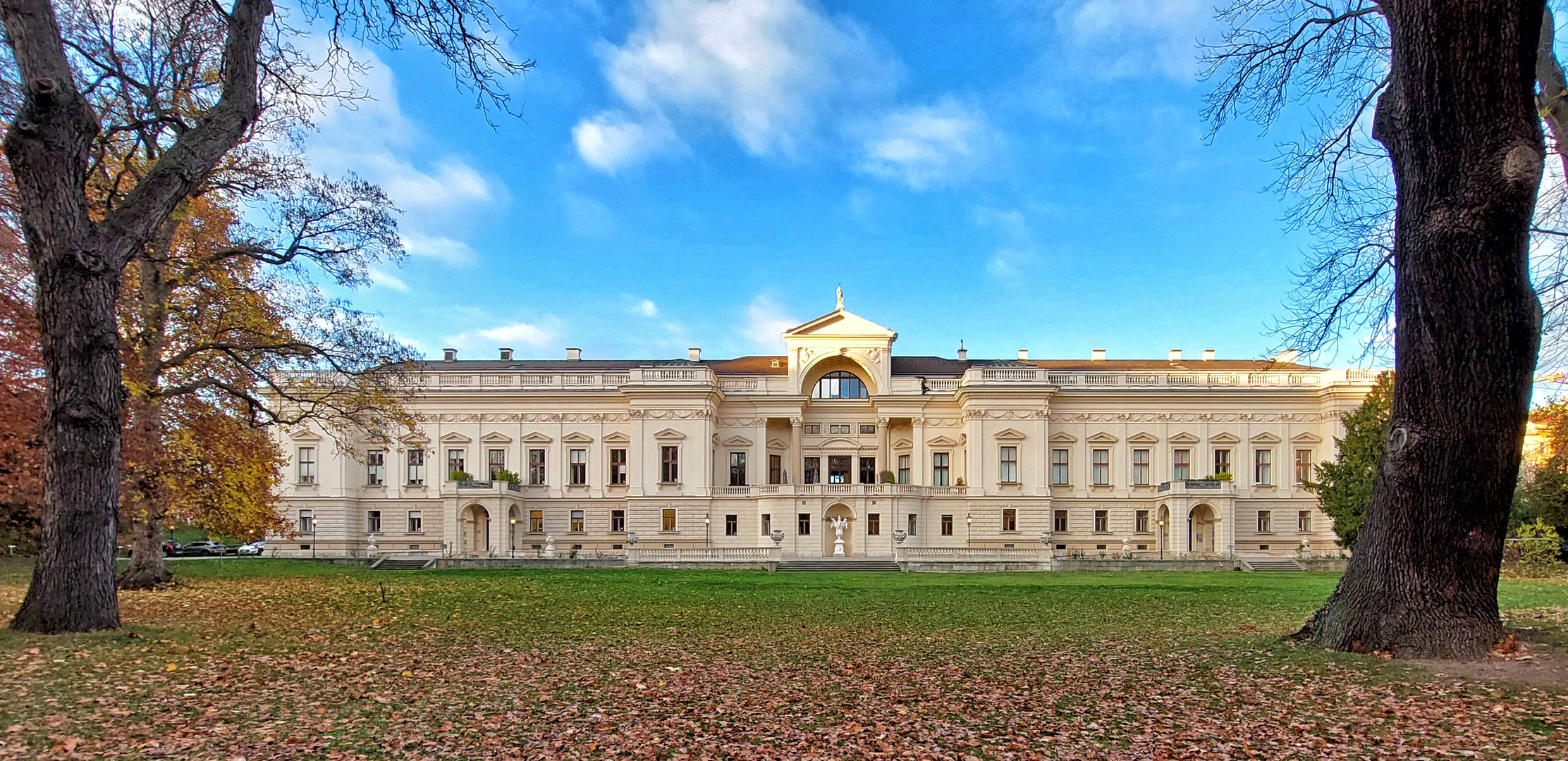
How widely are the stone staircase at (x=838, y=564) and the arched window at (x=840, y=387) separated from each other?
12032 mm

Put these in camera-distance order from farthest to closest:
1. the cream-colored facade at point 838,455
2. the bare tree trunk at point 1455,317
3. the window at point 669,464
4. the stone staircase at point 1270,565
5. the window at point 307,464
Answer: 1. the window at point 307,464
2. the window at point 669,464
3. the cream-colored facade at point 838,455
4. the stone staircase at point 1270,565
5. the bare tree trunk at point 1455,317

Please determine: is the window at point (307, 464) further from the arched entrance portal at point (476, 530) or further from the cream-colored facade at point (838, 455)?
the arched entrance portal at point (476, 530)

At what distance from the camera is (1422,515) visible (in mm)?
8062

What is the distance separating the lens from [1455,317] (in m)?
7.83

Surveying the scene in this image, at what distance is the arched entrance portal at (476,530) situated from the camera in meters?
40.5

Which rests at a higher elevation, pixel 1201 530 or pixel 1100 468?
pixel 1100 468

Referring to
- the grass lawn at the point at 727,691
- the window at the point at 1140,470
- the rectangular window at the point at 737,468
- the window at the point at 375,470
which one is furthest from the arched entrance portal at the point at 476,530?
the window at the point at 1140,470

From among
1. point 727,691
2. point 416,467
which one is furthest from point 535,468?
point 727,691

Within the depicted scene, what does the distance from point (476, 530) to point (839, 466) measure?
17.4 meters

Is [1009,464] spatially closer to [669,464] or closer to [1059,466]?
[1059,466]

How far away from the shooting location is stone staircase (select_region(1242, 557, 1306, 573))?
104ft

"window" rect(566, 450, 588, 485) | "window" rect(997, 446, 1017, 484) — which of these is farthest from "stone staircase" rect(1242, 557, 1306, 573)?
"window" rect(566, 450, 588, 485)

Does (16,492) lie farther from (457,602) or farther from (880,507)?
(880,507)

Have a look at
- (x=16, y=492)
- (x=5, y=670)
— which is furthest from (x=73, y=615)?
(x=16, y=492)
